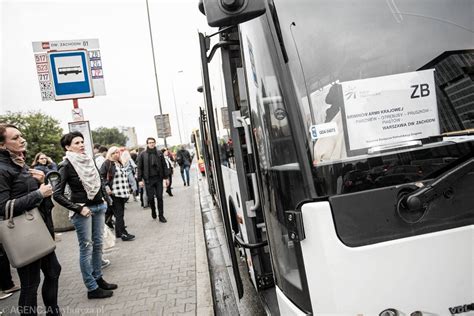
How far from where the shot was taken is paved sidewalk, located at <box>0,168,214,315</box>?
12.6 feet

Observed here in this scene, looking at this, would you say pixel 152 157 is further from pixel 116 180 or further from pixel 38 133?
pixel 38 133

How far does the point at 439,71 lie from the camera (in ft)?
5.71

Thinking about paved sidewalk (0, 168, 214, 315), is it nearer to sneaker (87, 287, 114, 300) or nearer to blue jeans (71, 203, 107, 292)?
sneaker (87, 287, 114, 300)

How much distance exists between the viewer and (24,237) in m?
2.93

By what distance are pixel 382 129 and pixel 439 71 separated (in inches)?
17.6

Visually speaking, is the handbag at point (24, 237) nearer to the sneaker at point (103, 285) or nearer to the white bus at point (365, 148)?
the sneaker at point (103, 285)

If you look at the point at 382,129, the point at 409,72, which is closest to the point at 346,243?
the point at 382,129

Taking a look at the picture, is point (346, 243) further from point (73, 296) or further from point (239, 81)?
point (73, 296)

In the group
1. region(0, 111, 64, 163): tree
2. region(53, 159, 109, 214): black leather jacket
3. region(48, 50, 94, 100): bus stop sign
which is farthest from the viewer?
region(0, 111, 64, 163): tree

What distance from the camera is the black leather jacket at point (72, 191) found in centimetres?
372

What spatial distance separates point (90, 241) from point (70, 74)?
312cm

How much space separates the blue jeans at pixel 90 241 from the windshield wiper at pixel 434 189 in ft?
11.7

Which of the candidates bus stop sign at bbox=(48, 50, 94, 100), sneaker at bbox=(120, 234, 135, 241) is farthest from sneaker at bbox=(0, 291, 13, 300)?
bus stop sign at bbox=(48, 50, 94, 100)

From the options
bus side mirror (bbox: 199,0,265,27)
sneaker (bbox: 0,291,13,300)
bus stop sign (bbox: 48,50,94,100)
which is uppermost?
bus stop sign (bbox: 48,50,94,100)
